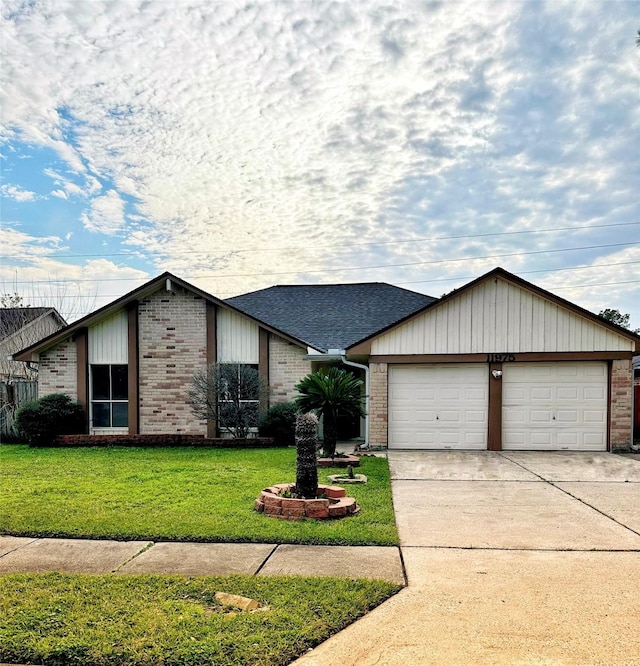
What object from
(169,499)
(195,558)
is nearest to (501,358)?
(169,499)

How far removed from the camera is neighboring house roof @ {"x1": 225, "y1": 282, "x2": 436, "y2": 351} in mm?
16531

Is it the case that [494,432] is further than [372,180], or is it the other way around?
[372,180]

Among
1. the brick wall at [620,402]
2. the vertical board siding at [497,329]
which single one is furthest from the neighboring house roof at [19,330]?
the brick wall at [620,402]

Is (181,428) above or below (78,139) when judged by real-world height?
below

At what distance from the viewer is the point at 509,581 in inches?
170

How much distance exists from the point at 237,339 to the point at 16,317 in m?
13.5

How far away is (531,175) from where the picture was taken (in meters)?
14.4

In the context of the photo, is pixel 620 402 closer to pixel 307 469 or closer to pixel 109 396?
pixel 307 469

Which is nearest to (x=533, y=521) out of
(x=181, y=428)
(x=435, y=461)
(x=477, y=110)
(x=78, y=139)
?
(x=435, y=461)

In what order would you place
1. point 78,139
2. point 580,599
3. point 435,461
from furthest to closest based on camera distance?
point 78,139
point 435,461
point 580,599

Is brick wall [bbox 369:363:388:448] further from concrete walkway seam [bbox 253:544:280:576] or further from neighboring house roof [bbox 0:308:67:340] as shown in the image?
neighboring house roof [bbox 0:308:67:340]

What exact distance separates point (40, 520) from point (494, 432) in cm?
1013

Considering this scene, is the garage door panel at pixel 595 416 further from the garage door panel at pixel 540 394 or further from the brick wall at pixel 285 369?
the brick wall at pixel 285 369

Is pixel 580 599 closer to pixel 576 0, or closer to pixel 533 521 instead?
pixel 533 521
